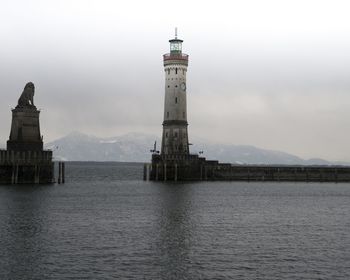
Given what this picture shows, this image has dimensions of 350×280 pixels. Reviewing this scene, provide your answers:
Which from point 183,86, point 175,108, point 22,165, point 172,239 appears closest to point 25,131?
point 22,165

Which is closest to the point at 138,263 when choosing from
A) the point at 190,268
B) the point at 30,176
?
the point at 190,268

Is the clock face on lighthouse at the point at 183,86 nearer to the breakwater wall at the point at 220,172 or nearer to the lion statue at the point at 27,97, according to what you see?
the breakwater wall at the point at 220,172

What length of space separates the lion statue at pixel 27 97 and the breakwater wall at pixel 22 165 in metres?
9.69

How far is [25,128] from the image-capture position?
99.1 metres

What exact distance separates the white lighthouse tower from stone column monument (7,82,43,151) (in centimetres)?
2789

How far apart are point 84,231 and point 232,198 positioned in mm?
38271

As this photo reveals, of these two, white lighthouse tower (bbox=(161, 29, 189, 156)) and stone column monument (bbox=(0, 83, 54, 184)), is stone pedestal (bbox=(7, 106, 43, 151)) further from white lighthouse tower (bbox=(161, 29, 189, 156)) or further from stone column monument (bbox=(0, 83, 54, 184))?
white lighthouse tower (bbox=(161, 29, 189, 156))

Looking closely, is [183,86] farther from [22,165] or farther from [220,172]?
[22,165]

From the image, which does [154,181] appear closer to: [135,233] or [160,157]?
[160,157]

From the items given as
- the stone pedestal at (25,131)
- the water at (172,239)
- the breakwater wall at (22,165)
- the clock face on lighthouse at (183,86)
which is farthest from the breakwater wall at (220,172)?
the water at (172,239)

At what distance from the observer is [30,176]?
98.8 m

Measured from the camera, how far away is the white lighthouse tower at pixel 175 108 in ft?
382

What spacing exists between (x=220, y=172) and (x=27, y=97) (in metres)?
45.5

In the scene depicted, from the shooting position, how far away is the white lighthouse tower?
116500mm
